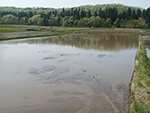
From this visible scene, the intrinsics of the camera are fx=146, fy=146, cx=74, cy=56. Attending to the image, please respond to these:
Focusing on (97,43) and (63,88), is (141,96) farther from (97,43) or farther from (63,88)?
(97,43)

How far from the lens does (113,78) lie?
409 inches

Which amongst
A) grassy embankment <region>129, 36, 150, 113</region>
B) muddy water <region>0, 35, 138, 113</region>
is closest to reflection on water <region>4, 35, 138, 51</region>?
muddy water <region>0, 35, 138, 113</region>

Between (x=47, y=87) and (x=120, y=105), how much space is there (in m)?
4.25

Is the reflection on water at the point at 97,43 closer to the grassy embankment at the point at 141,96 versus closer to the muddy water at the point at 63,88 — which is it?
the muddy water at the point at 63,88

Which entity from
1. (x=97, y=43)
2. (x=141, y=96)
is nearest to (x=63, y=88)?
(x=141, y=96)

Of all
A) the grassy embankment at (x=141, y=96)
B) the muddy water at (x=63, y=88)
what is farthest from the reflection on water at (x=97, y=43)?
the grassy embankment at (x=141, y=96)

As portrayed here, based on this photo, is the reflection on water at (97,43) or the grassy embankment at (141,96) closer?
the grassy embankment at (141,96)

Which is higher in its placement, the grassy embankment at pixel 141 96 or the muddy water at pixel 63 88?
the grassy embankment at pixel 141 96

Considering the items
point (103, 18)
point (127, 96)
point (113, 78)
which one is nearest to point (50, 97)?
point (127, 96)

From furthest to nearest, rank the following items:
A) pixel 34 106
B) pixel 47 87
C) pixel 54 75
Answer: pixel 54 75
pixel 47 87
pixel 34 106

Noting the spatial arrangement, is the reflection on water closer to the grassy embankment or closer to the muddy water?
the muddy water

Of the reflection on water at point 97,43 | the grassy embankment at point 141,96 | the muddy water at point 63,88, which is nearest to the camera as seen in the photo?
the grassy embankment at point 141,96

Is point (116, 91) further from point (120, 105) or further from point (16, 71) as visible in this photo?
point (16, 71)

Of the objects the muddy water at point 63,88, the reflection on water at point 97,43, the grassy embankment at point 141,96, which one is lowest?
the muddy water at point 63,88
